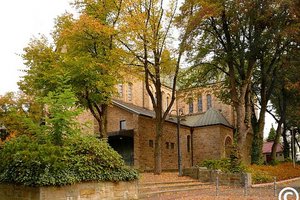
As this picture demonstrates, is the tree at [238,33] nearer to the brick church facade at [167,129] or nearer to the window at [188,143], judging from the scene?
the brick church facade at [167,129]

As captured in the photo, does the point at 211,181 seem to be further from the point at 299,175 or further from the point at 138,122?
the point at 299,175

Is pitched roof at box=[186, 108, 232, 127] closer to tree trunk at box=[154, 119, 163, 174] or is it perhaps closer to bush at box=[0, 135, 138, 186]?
tree trunk at box=[154, 119, 163, 174]

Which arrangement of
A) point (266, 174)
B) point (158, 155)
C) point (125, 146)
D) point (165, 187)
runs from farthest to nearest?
point (125, 146), point (266, 174), point (158, 155), point (165, 187)

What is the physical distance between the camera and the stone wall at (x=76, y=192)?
1159 cm

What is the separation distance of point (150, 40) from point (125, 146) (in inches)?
510

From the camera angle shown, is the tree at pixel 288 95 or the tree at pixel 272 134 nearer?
the tree at pixel 288 95

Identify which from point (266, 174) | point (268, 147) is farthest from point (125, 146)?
point (268, 147)

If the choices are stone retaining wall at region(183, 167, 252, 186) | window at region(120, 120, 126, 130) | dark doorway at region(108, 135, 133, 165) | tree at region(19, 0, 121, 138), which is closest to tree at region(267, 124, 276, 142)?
dark doorway at region(108, 135, 133, 165)

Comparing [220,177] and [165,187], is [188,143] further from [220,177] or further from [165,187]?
[165,187]

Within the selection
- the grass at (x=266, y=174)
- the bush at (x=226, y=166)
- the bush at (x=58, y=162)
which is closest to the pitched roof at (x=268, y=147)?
the grass at (x=266, y=174)

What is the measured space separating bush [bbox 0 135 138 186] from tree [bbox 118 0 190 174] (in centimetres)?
1135

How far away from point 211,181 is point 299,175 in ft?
46.1

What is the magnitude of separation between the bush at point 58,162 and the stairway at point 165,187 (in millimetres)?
2459

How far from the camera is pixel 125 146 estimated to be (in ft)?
113
